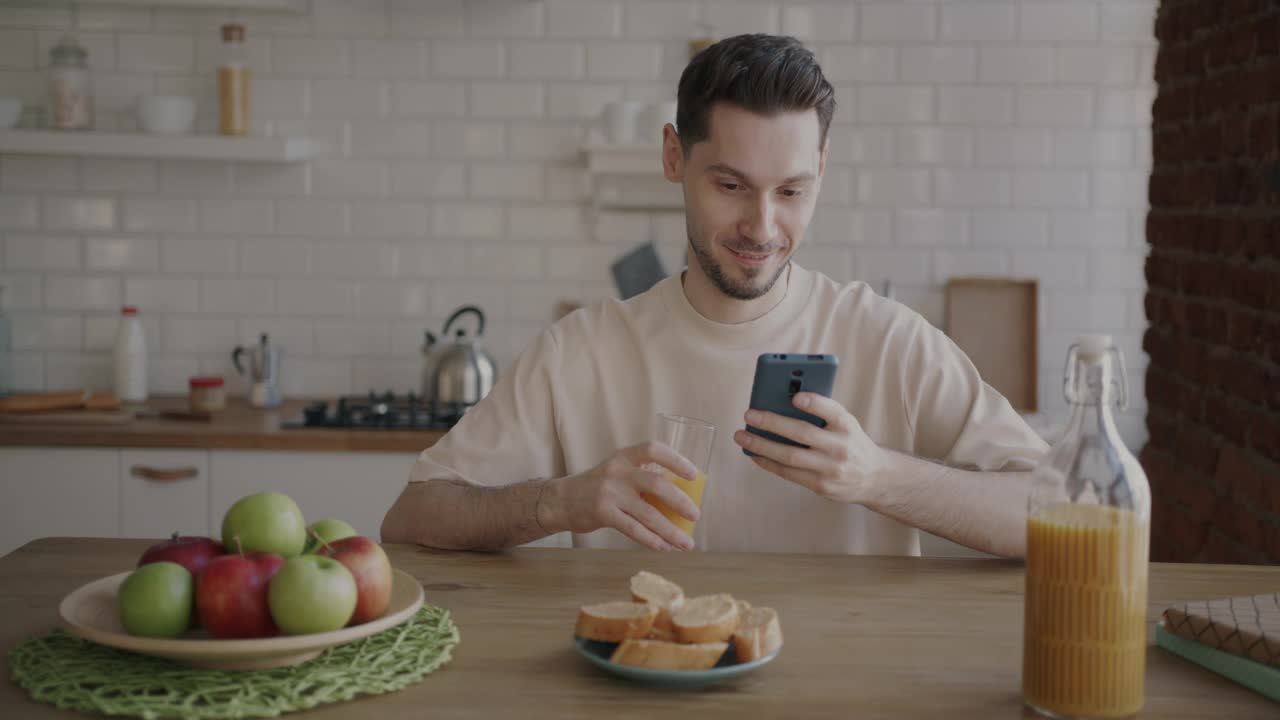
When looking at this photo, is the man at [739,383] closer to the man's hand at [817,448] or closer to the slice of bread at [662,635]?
the man's hand at [817,448]

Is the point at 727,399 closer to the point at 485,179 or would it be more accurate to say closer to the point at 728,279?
the point at 728,279


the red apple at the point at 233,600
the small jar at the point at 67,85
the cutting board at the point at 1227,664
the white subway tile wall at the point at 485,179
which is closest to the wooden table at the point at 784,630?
the cutting board at the point at 1227,664

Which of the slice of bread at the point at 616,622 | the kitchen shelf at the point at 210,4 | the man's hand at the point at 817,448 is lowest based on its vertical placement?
the slice of bread at the point at 616,622

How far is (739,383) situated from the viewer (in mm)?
2262

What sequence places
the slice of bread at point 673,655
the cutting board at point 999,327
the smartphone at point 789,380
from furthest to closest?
the cutting board at point 999,327
the smartphone at point 789,380
the slice of bread at point 673,655

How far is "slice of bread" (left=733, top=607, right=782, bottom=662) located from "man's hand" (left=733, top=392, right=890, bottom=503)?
317mm

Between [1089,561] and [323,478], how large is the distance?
273 centimetres

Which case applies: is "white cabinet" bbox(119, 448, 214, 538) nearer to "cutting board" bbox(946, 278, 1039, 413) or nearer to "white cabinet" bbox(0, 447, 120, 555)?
"white cabinet" bbox(0, 447, 120, 555)

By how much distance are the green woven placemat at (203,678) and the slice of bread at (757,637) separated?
31 centimetres

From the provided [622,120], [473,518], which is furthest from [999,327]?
[473,518]

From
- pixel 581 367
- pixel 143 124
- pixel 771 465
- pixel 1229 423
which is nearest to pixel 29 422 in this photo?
pixel 143 124

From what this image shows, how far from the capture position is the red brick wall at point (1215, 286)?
2.15 metres

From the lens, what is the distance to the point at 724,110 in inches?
85.0

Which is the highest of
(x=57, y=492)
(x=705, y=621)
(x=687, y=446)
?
(x=687, y=446)
